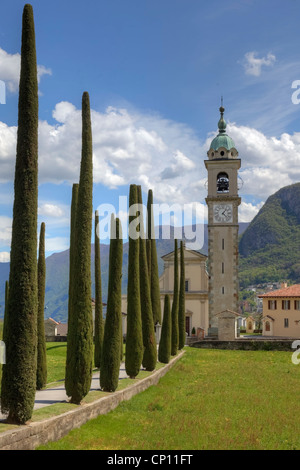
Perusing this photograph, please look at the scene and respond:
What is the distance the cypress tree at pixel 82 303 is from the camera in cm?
1420

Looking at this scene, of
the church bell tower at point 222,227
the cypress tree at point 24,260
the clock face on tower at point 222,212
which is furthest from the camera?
the clock face on tower at point 222,212

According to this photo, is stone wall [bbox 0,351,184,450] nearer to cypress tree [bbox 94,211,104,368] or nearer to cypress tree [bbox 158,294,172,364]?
cypress tree [bbox 94,211,104,368]

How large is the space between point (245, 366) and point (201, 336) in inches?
733

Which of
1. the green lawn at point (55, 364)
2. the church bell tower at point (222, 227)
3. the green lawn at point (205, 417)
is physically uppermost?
the church bell tower at point (222, 227)

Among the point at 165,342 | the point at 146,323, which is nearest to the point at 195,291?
the point at 165,342

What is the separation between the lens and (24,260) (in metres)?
11.7

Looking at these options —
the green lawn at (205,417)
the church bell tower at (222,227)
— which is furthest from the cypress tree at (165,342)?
the church bell tower at (222,227)

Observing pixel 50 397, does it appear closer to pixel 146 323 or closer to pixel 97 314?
pixel 146 323

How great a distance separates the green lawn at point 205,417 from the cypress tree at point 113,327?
112 cm

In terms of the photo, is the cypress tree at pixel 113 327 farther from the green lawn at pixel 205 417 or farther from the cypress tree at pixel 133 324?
the cypress tree at pixel 133 324

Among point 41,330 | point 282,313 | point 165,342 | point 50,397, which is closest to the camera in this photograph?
point 50,397

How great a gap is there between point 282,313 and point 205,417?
Answer: 3839cm
